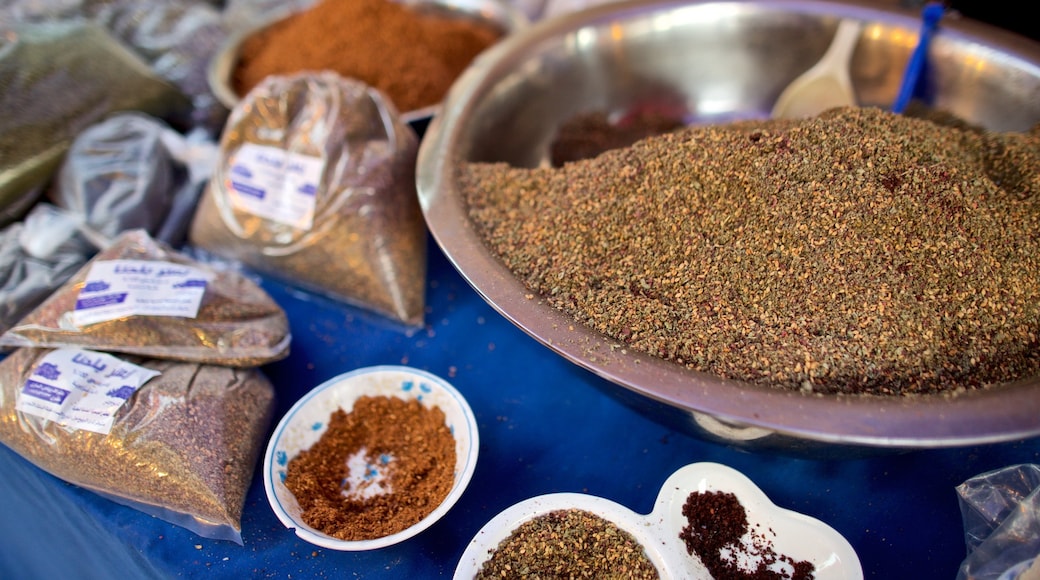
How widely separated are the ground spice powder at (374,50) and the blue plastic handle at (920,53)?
881mm

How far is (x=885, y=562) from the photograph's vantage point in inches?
29.6

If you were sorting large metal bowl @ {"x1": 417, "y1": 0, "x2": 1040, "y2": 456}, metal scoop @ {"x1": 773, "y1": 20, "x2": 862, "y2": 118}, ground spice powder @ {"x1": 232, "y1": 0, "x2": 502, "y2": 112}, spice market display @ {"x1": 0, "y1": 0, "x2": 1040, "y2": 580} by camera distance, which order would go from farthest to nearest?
ground spice powder @ {"x1": 232, "y1": 0, "x2": 502, "y2": 112}
metal scoop @ {"x1": 773, "y1": 20, "x2": 862, "y2": 118}
spice market display @ {"x1": 0, "y1": 0, "x2": 1040, "y2": 580}
large metal bowl @ {"x1": 417, "y1": 0, "x2": 1040, "y2": 456}

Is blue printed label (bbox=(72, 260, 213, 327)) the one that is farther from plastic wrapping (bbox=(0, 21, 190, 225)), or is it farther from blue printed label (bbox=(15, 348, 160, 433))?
plastic wrapping (bbox=(0, 21, 190, 225))

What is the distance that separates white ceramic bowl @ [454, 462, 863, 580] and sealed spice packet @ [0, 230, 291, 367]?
454 millimetres

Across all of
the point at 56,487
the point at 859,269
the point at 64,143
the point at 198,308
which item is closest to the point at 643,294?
the point at 859,269

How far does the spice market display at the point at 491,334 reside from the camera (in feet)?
2.26

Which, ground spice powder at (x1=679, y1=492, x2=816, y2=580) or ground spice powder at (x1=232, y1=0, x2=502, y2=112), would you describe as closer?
ground spice powder at (x1=679, y1=492, x2=816, y2=580)

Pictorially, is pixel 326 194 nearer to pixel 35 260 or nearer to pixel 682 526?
pixel 35 260

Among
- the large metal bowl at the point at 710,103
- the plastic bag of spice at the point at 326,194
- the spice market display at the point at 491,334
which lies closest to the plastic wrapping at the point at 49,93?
the spice market display at the point at 491,334

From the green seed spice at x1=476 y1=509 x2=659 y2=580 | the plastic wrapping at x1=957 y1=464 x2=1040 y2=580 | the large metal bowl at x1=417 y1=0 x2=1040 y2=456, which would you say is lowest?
the green seed spice at x1=476 y1=509 x2=659 y2=580

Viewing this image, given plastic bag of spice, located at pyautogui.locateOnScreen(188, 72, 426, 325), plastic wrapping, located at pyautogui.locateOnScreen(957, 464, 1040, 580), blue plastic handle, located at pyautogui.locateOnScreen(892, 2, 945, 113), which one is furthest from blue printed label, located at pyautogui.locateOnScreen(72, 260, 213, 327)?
blue plastic handle, located at pyautogui.locateOnScreen(892, 2, 945, 113)

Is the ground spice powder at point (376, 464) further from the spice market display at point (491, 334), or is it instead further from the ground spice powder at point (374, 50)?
the ground spice powder at point (374, 50)

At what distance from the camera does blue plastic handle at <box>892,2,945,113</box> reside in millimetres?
1081

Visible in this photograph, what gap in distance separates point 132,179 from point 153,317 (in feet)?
1.49
